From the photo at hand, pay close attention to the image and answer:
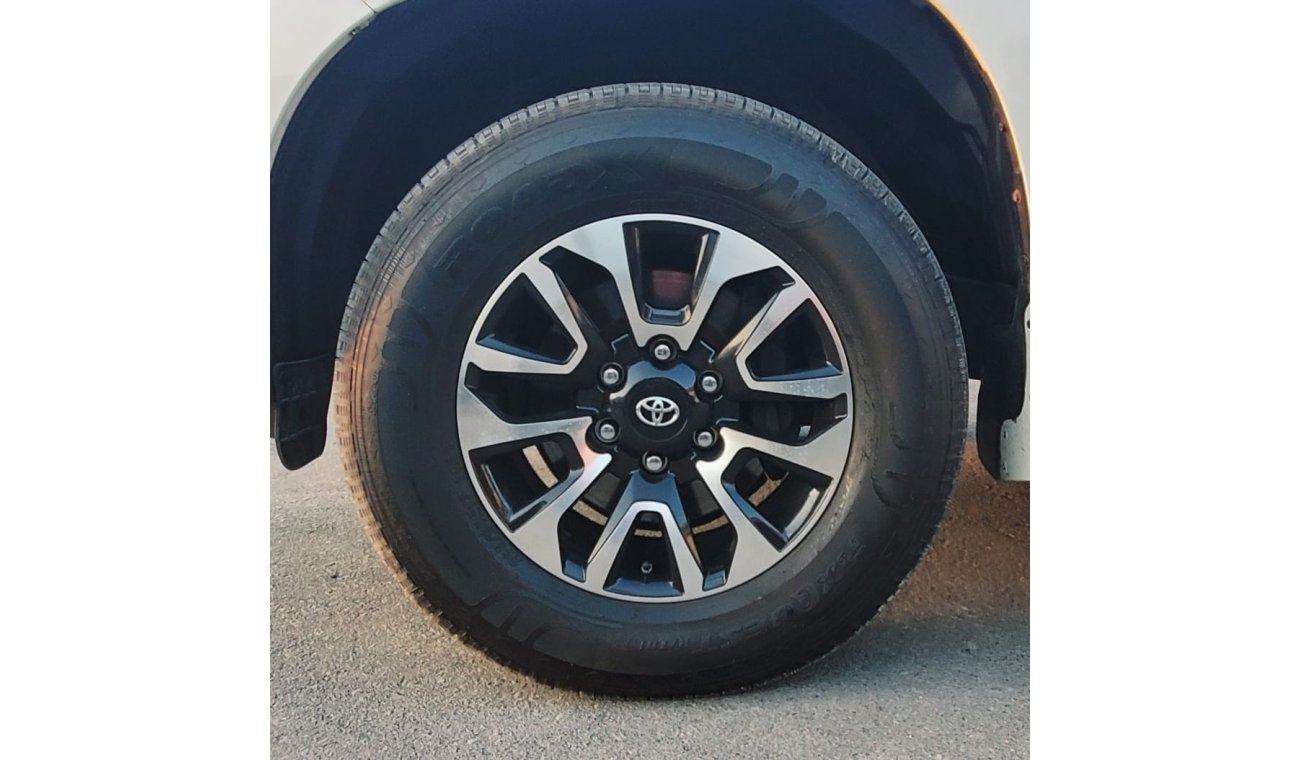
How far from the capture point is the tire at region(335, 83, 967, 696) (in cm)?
154

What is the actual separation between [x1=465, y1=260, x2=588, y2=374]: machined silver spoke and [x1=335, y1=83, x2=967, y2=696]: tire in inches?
0.8

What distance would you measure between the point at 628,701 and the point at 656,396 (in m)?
0.56

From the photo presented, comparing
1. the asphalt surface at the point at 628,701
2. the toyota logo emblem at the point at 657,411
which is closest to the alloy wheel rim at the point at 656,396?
the toyota logo emblem at the point at 657,411

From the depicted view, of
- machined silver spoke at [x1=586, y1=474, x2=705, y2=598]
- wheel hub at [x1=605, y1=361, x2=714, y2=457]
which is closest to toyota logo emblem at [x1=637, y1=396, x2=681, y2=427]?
wheel hub at [x1=605, y1=361, x2=714, y2=457]

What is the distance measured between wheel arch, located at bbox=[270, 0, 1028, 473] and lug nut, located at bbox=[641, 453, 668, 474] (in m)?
0.60

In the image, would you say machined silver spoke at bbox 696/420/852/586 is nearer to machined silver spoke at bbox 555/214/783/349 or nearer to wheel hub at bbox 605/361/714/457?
wheel hub at bbox 605/361/714/457

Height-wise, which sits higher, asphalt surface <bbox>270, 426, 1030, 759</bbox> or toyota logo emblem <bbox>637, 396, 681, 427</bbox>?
toyota logo emblem <bbox>637, 396, 681, 427</bbox>

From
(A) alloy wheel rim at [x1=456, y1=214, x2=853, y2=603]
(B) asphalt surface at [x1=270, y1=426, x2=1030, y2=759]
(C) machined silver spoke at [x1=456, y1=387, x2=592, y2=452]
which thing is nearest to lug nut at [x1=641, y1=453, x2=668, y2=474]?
(A) alloy wheel rim at [x1=456, y1=214, x2=853, y2=603]

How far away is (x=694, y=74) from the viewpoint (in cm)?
169

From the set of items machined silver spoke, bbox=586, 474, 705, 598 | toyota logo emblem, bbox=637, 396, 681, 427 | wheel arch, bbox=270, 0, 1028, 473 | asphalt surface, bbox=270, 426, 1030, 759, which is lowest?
asphalt surface, bbox=270, 426, 1030, 759

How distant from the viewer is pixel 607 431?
5.11 ft

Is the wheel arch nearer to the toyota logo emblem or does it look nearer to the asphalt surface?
the asphalt surface

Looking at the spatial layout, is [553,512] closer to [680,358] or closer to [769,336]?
[680,358]

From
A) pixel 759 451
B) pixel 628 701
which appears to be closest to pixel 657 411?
pixel 759 451
